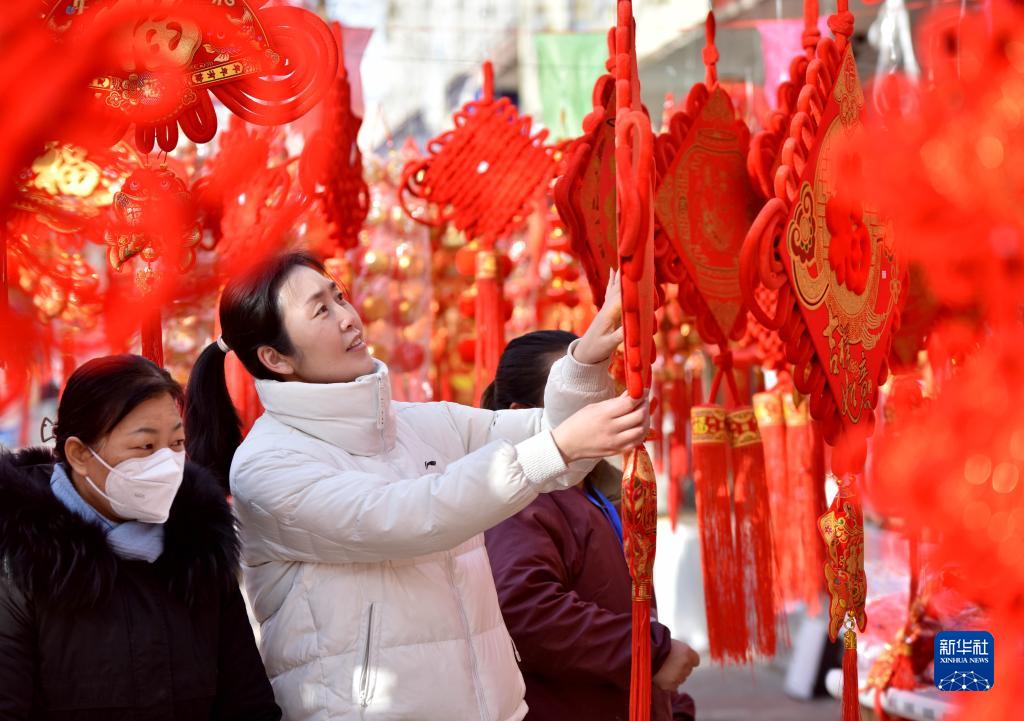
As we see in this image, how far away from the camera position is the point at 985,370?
2.29 ft

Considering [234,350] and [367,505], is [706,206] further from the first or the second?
[367,505]

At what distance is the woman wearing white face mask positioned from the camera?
3.84 ft

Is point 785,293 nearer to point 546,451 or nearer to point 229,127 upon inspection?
point 546,451

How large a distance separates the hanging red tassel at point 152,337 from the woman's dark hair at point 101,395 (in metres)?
0.35

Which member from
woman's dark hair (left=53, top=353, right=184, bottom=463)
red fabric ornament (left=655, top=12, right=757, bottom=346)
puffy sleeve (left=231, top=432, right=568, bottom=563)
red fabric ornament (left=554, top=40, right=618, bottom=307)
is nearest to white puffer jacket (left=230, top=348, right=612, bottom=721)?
puffy sleeve (left=231, top=432, right=568, bottom=563)

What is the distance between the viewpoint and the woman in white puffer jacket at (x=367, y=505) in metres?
1.17

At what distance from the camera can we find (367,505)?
3.92 feet

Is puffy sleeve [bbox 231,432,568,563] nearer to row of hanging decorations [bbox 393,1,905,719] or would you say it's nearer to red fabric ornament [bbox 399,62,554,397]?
row of hanging decorations [bbox 393,1,905,719]

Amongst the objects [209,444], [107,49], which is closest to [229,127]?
[107,49]

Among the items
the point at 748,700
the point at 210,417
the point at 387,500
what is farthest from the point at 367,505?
the point at 748,700

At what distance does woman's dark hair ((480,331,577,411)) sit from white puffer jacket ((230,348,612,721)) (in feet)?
1.26

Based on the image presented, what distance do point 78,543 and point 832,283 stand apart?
3.37 feet

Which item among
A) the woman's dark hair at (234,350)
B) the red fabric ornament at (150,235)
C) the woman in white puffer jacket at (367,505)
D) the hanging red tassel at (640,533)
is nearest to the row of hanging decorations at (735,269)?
the hanging red tassel at (640,533)

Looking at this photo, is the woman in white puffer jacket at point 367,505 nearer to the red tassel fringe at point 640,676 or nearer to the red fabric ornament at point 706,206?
the red tassel fringe at point 640,676
